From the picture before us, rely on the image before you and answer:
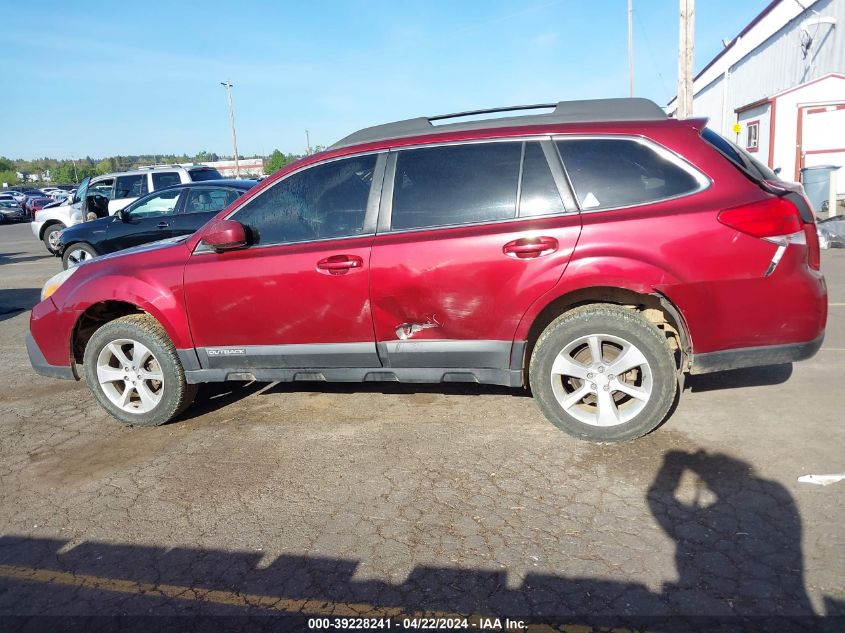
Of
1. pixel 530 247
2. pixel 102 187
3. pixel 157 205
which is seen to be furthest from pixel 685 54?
pixel 102 187

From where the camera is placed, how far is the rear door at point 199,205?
995cm

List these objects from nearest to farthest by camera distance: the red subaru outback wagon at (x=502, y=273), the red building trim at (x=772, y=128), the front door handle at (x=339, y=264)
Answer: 1. the red subaru outback wagon at (x=502, y=273)
2. the front door handle at (x=339, y=264)
3. the red building trim at (x=772, y=128)

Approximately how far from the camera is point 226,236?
4.22 metres

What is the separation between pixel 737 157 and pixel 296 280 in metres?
2.74

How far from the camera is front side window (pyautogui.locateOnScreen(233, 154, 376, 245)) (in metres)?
4.22

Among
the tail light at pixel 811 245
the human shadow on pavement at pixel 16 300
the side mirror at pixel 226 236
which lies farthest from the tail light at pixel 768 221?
the human shadow on pavement at pixel 16 300

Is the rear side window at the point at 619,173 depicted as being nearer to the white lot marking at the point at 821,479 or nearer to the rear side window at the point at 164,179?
the white lot marking at the point at 821,479

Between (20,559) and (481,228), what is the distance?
2.92m

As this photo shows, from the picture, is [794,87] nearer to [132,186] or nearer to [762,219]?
[132,186]

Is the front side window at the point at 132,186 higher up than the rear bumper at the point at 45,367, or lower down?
higher up

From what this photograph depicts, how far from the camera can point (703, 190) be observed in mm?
3615

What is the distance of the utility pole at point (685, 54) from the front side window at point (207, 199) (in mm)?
9727

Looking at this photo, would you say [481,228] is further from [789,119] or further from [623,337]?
[789,119]

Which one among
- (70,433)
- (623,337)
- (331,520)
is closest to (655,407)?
(623,337)
